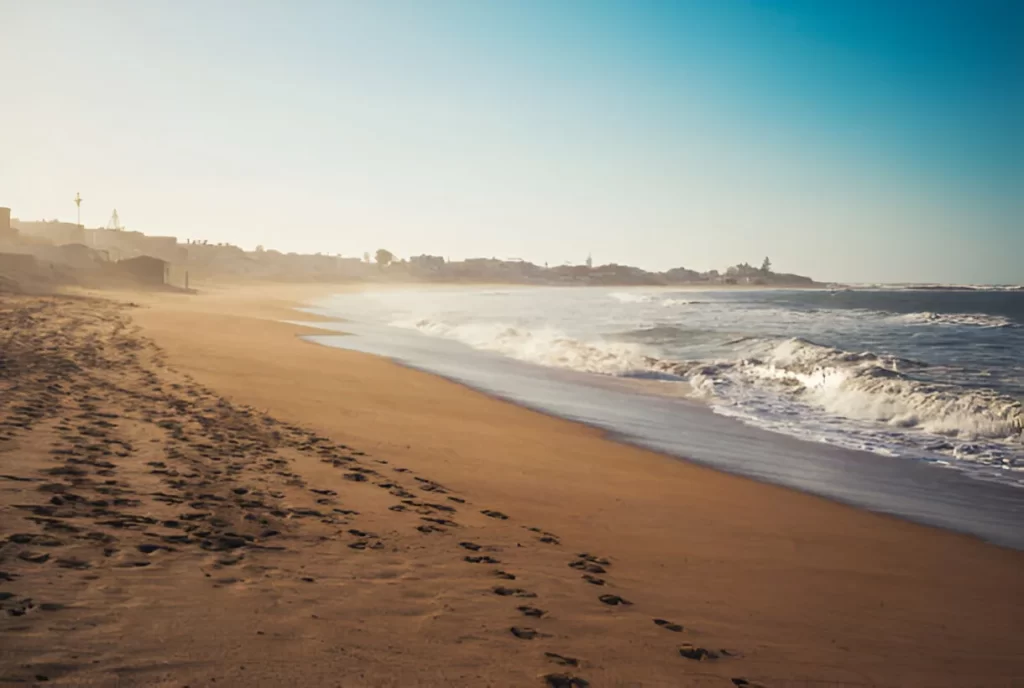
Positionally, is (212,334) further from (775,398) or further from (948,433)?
(948,433)

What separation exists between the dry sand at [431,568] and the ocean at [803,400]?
1378 mm

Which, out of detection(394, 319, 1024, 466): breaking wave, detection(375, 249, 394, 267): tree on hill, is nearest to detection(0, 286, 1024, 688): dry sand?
detection(394, 319, 1024, 466): breaking wave

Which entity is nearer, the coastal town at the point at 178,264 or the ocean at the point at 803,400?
the ocean at the point at 803,400

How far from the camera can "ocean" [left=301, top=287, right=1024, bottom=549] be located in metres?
8.55

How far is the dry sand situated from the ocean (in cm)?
138

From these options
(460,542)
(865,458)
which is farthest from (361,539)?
(865,458)

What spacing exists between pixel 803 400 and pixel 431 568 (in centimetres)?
1294

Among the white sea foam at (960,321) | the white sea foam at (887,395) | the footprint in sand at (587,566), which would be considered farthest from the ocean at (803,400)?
the white sea foam at (960,321)

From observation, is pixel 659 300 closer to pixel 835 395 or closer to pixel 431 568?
pixel 835 395

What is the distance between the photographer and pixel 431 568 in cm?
454

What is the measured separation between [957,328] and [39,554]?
135ft

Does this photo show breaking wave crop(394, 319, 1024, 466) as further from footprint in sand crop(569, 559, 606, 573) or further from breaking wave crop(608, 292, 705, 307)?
breaking wave crop(608, 292, 705, 307)

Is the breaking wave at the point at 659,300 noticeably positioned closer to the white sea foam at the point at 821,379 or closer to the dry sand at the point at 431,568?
the white sea foam at the point at 821,379

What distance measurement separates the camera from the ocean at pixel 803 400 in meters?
8.55
